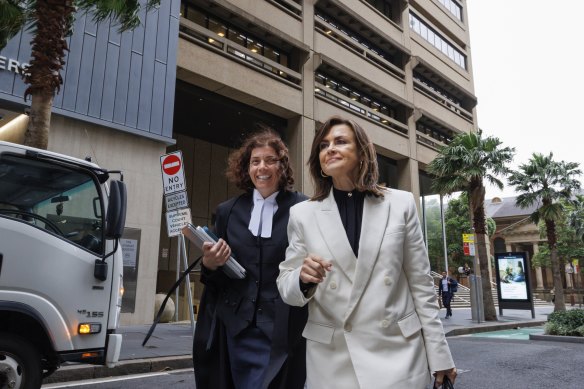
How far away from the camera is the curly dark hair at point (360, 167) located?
198 cm

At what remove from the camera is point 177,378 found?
6672 mm

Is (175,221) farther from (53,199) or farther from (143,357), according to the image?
(53,199)

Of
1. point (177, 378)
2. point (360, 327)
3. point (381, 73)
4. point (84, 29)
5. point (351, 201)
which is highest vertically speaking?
point (381, 73)

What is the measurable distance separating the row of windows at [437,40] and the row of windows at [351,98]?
7400 mm

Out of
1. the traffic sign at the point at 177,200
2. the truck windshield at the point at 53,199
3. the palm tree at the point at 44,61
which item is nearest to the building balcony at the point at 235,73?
the palm tree at the point at 44,61

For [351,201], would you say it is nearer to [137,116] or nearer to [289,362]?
[289,362]

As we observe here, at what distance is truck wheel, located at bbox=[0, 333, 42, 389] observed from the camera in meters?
3.92

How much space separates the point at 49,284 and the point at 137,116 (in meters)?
10.8

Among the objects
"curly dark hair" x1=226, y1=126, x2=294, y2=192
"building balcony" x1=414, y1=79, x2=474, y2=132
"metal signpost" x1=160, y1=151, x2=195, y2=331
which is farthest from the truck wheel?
"building balcony" x1=414, y1=79, x2=474, y2=132

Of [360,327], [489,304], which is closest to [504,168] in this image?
[489,304]

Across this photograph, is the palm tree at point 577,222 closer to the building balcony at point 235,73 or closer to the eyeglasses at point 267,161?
the building balcony at point 235,73

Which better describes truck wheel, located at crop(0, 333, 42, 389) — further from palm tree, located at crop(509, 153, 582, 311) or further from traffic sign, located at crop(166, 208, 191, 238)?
palm tree, located at crop(509, 153, 582, 311)

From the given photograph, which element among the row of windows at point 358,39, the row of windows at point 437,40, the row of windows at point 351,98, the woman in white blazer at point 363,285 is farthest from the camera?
the row of windows at point 437,40

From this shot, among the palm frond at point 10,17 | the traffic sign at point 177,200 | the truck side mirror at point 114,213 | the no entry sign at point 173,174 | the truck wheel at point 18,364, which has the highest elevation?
the palm frond at point 10,17
